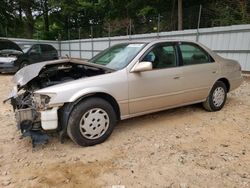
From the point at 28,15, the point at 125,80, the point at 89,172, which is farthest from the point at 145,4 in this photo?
the point at 89,172

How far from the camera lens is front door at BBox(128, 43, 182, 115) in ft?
12.8

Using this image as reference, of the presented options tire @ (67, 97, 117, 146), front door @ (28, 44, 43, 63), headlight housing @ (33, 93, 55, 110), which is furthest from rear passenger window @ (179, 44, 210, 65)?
front door @ (28, 44, 43, 63)

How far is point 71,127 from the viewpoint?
3361 mm

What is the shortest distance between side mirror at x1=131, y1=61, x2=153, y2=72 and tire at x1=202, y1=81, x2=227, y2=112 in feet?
6.12

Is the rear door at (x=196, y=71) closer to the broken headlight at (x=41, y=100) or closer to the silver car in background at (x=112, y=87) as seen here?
the silver car in background at (x=112, y=87)

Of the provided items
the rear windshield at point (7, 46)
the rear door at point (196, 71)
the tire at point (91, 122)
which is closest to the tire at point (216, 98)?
the rear door at point (196, 71)

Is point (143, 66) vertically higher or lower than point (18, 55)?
higher

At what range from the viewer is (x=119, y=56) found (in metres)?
4.23

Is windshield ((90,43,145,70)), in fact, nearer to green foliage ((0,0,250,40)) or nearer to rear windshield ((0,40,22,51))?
green foliage ((0,0,250,40))

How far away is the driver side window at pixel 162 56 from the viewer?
4.12m

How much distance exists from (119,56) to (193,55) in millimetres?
1487

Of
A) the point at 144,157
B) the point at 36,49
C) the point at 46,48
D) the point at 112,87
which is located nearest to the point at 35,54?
the point at 36,49

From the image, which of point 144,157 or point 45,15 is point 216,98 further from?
point 45,15

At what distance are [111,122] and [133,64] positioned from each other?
0.97 m
